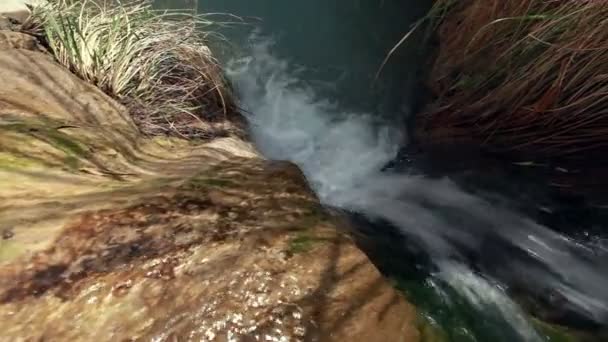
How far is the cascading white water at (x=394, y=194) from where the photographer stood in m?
2.25

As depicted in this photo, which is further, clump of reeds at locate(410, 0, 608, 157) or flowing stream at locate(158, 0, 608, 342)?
clump of reeds at locate(410, 0, 608, 157)

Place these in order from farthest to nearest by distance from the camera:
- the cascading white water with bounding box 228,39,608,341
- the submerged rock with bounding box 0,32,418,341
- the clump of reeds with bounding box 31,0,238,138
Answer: the clump of reeds with bounding box 31,0,238,138 → the cascading white water with bounding box 228,39,608,341 → the submerged rock with bounding box 0,32,418,341

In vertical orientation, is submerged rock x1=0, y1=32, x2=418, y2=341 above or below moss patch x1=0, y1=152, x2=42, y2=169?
below

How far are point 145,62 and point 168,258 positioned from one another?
198 centimetres

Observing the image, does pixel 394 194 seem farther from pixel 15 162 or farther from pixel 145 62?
pixel 15 162

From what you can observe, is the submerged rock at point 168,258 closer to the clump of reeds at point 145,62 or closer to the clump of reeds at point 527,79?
the clump of reeds at point 145,62

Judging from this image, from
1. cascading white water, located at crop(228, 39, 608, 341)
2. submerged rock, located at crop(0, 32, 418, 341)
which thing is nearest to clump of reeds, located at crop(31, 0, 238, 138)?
cascading white water, located at crop(228, 39, 608, 341)

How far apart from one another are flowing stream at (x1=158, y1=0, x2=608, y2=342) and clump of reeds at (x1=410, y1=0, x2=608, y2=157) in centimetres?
41

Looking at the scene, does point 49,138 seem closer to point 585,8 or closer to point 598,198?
point 585,8

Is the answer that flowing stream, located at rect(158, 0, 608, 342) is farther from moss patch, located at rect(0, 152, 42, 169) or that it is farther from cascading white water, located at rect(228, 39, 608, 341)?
moss patch, located at rect(0, 152, 42, 169)

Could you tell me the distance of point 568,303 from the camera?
→ 7.16ft

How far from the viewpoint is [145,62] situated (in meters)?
3.13

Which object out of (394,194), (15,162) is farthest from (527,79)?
(15,162)

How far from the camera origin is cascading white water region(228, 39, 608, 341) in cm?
225
